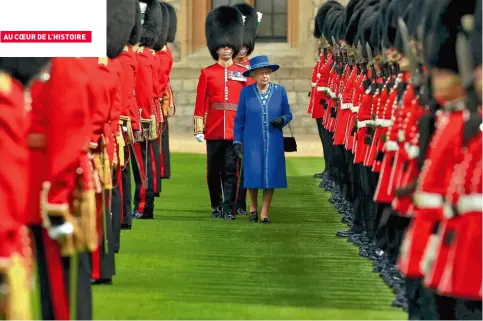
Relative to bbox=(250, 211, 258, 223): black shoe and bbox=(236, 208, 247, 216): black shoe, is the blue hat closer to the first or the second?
bbox=(250, 211, 258, 223): black shoe

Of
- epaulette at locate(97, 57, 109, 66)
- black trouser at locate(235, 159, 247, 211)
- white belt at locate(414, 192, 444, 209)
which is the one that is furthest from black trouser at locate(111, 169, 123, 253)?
white belt at locate(414, 192, 444, 209)

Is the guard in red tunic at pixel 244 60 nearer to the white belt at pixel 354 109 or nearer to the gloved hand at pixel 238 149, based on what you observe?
the gloved hand at pixel 238 149

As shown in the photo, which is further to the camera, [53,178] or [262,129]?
[262,129]

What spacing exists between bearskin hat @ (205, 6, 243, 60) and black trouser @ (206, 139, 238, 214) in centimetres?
91

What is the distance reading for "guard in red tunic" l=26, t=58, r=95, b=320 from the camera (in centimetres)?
643

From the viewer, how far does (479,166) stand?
6109mm

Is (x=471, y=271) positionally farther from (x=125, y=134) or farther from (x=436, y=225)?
(x=125, y=134)

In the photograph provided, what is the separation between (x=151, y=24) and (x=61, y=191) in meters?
7.70

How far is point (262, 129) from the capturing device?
13.1 metres

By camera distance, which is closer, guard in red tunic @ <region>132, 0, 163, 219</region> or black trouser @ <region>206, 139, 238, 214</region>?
guard in red tunic @ <region>132, 0, 163, 219</region>

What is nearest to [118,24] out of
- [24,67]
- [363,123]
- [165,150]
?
[363,123]

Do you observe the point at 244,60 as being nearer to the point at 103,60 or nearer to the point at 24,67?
the point at 103,60

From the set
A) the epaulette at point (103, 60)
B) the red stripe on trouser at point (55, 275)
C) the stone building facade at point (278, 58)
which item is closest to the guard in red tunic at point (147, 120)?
the epaulette at point (103, 60)

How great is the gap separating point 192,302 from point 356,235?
10.6ft
